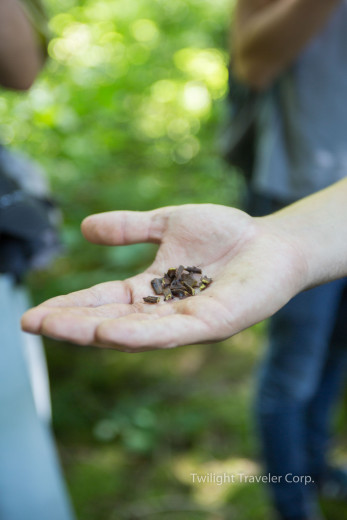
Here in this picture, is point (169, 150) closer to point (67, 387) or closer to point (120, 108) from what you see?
point (120, 108)

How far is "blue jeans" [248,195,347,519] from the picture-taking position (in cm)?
208

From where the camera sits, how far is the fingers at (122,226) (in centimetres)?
145

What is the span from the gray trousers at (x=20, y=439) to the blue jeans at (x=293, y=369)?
3.55 feet

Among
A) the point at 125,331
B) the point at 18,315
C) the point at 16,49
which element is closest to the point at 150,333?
the point at 125,331

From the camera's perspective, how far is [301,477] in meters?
2.29

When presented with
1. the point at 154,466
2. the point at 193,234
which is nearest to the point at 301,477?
the point at 154,466

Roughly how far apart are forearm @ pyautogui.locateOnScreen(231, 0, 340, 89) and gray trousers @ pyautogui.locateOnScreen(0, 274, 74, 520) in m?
1.55

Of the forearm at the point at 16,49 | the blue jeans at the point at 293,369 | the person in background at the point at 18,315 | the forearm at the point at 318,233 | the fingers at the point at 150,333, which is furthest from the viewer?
the blue jeans at the point at 293,369

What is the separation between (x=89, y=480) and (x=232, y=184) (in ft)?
9.65

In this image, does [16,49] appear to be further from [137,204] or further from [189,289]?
[137,204]

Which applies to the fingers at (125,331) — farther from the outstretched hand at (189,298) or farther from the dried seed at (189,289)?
the dried seed at (189,289)

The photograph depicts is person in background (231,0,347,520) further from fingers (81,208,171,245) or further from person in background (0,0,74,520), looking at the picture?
person in background (0,0,74,520)

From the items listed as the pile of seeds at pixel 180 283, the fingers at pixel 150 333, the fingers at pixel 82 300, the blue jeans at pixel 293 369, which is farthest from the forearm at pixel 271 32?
the fingers at pixel 150 333

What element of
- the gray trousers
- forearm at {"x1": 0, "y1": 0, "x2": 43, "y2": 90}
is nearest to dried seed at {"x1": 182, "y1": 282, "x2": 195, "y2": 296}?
the gray trousers
